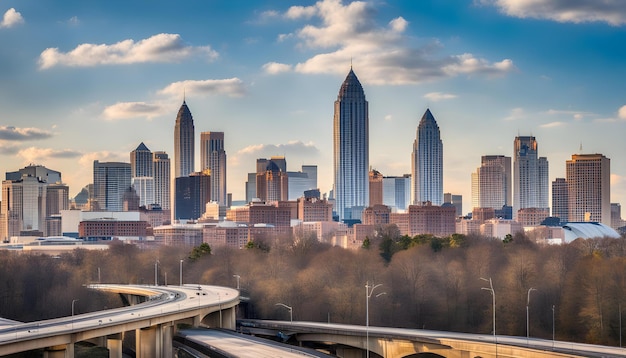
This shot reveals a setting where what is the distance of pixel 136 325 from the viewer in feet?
272

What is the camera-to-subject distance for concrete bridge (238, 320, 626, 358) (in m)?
73.4

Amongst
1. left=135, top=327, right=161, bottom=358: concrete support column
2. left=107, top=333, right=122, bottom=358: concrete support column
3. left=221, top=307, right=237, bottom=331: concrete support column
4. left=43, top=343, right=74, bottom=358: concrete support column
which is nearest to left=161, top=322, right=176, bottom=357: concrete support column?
left=135, top=327, right=161, bottom=358: concrete support column

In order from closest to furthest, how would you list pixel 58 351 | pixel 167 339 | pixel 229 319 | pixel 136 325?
pixel 58 351, pixel 136 325, pixel 167 339, pixel 229 319

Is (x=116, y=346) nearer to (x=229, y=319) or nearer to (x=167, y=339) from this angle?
(x=167, y=339)

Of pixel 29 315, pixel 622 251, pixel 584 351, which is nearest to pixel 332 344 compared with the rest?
pixel 584 351

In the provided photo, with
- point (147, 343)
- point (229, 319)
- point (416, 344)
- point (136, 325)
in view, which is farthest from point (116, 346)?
point (416, 344)

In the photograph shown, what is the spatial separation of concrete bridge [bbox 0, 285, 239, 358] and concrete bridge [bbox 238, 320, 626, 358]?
597 centimetres

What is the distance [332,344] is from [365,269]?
2960 centimetres

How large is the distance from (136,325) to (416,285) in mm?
36201

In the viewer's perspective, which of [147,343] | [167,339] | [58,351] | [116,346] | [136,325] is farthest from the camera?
[167,339]

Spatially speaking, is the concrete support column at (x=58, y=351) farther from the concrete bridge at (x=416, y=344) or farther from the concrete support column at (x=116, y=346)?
the concrete bridge at (x=416, y=344)

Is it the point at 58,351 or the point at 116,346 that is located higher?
the point at 58,351

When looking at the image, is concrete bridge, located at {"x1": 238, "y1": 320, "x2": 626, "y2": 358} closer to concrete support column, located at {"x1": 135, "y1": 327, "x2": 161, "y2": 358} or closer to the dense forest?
the dense forest

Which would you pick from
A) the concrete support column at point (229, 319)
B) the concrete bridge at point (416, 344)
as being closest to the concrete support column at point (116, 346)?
the concrete bridge at point (416, 344)
